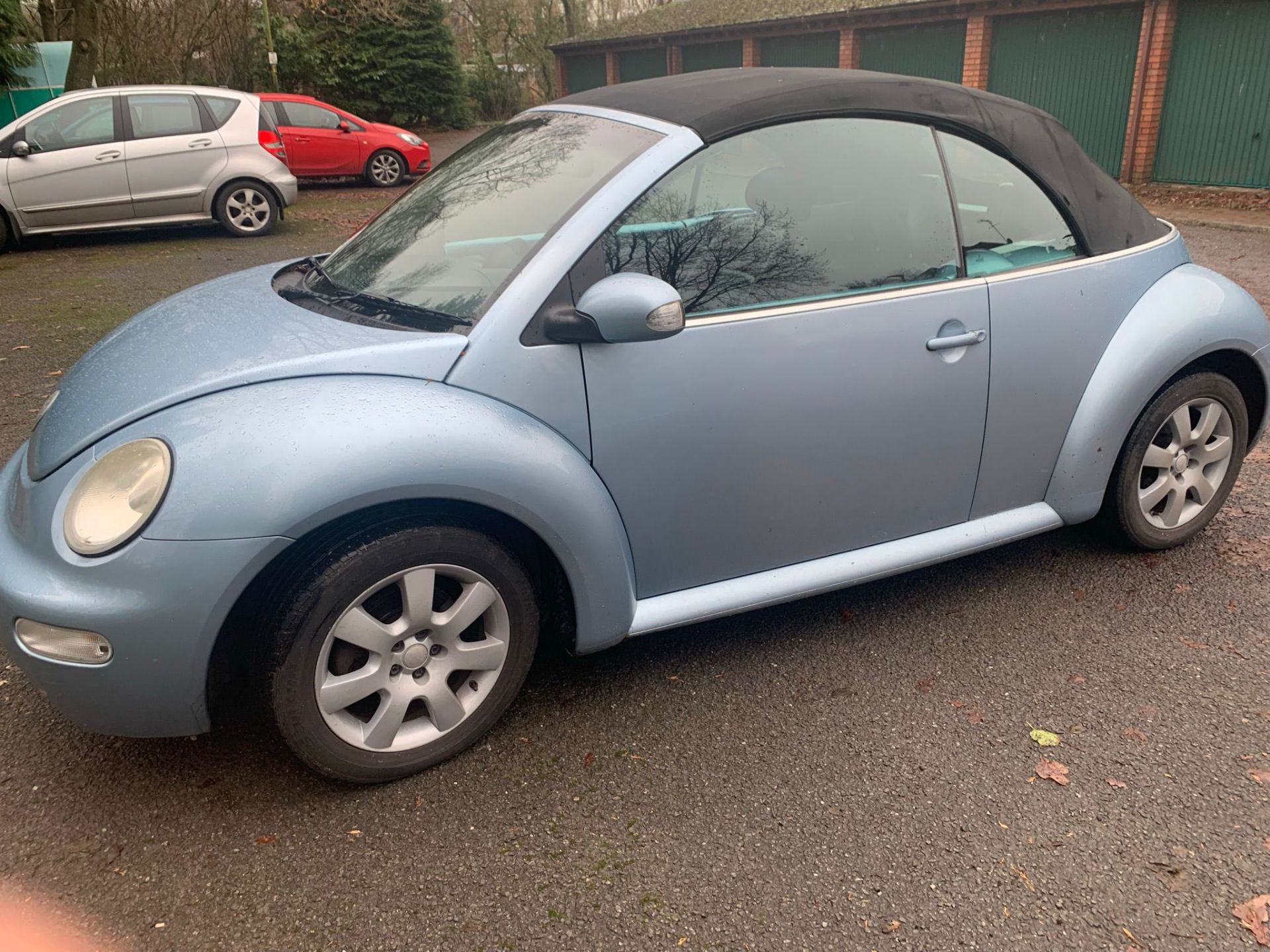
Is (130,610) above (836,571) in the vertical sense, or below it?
above

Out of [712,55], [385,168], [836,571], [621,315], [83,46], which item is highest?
[83,46]

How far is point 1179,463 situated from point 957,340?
48.9 inches

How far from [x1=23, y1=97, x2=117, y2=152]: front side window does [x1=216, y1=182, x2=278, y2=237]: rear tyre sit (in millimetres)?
1299

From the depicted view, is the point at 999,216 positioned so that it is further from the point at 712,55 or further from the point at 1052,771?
the point at 712,55

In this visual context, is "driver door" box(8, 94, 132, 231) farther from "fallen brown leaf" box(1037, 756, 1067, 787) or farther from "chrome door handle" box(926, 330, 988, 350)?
"fallen brown leaf" box(1037, 756, 1067, 787)

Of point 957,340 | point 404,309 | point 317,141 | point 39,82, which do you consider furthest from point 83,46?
point 957,340

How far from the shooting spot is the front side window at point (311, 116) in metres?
16.4

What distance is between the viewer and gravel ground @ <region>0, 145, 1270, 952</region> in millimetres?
2211

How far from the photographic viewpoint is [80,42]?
1611cm

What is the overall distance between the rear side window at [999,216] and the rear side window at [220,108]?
10716mm

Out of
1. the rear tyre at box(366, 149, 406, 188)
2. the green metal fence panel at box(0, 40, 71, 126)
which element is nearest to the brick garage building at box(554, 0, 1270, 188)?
the rear tyre at box(366, 149, 406, 188)

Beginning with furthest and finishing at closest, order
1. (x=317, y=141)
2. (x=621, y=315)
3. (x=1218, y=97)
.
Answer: (x=317, y=141), (x=1218, y=97), (x=621, y=315)

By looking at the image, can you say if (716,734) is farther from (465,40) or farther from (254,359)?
(465,40)

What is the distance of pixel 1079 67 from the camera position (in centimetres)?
1722
